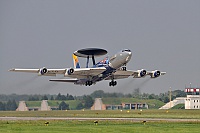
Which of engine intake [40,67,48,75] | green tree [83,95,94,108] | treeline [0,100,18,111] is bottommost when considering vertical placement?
treeline [0,100,18,111]

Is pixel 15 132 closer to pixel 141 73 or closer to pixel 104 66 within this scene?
pixel 104 66

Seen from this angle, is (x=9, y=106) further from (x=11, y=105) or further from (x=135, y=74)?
(x=135, y=74)

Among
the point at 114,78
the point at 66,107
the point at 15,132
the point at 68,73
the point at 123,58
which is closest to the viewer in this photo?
the point at 15,132

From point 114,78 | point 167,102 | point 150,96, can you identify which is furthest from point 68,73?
point 167,102

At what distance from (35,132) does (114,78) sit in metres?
51.4

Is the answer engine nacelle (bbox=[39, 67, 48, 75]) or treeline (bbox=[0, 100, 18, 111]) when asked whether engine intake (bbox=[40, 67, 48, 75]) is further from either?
treeline (bbox=[0, 100, 18, 111])

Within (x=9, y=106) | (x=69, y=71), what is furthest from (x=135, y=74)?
(x=9, y=106)

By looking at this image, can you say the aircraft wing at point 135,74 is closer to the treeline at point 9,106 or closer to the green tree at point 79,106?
the treeline at point 9,106

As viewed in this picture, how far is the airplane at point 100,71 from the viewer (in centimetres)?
9519

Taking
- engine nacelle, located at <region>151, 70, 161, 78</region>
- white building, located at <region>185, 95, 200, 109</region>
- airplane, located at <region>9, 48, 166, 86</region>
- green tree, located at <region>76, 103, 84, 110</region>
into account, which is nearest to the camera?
airplane, located at <region>9, 48, 166, 86</region>

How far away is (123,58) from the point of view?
3679 inches

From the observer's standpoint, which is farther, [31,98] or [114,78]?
[31,98]

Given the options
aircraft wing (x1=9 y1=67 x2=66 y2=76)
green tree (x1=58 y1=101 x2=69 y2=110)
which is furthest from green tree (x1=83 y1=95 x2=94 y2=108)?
aircraft wing (x1=9 y1=67 x2=66 y2=76)

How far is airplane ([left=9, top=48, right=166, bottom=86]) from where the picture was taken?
312 ft
